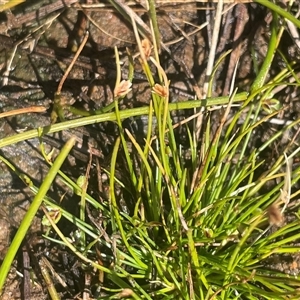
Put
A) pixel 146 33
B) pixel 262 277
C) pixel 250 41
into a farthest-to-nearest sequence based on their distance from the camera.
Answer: pixel 250 41 → pixel 146 33 → pixel 262 277

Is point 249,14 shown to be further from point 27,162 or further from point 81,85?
point 27,162

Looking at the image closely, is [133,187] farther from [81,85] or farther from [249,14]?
[249,14]

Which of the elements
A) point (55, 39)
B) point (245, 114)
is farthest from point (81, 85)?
point (245, 114)

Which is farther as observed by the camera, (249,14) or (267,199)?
(249,14)

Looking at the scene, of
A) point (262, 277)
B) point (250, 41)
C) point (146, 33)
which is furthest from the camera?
point (250, 41)

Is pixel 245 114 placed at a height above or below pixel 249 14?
below

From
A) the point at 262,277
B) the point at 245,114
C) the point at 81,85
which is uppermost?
the point at 81,85

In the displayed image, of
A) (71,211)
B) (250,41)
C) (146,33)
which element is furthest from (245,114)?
(71,211)
